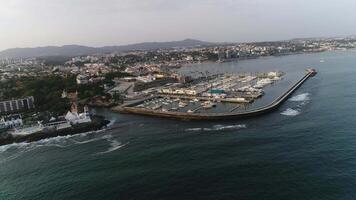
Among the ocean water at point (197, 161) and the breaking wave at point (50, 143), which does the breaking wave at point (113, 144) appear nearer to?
the ocean water at point (197, 161)

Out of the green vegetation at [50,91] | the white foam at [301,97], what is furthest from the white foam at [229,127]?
the green vegetation at [50,91]

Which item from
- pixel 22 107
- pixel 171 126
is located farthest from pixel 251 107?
pixel 22 107

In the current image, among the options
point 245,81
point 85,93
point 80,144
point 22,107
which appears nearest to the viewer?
point 80,144

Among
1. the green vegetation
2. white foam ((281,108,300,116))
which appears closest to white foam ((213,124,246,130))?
white foam ((281,108,300,116))

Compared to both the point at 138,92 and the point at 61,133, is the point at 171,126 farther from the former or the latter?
the point at 138,92

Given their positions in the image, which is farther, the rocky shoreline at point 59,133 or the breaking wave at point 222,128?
the rocky shoreline at point 59,133

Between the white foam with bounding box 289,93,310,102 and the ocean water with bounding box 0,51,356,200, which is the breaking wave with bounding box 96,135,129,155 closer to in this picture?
the ocean water with bounding box 0,51,356,200

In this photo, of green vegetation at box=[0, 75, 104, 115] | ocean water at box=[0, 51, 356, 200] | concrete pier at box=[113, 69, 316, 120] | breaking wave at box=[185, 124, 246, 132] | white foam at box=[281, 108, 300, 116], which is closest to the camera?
ocean water at box=[0, 51, 356, 200]

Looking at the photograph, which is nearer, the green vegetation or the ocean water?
the ocean water
